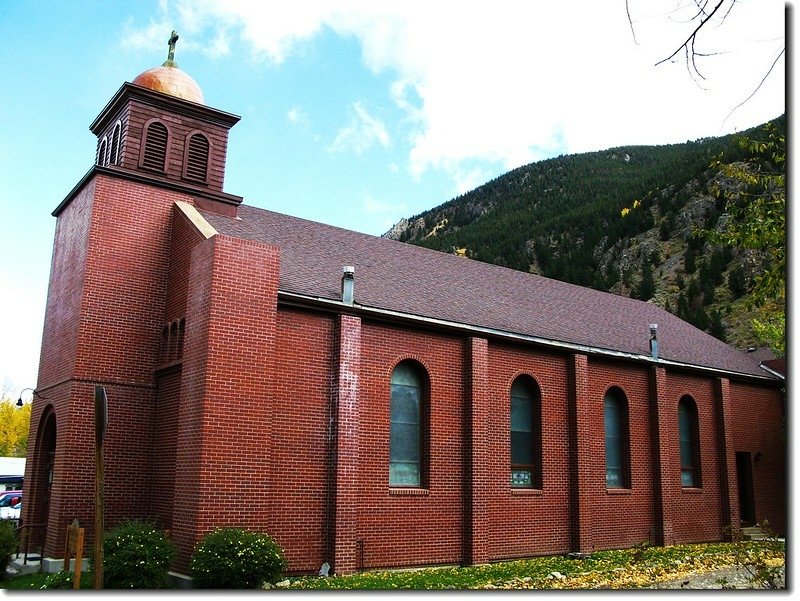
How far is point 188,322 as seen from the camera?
15656 millimetres

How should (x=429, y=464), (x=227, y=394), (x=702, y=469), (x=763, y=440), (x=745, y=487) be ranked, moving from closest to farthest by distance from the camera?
(x=227, y=394) < (x=429, y=464) < (x=702, y=469) < (x=745, y=487) < (x=763, y=440)

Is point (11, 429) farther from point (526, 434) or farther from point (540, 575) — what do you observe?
point (540, 575)

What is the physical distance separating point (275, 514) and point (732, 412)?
18.9m

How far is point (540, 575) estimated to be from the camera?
1553 centimetres

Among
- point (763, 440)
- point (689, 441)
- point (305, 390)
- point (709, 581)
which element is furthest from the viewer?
point (763, 440)

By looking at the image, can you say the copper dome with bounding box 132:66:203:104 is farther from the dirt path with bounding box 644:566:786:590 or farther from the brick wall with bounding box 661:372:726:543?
the brick wall with bounding box 661:372:726:543

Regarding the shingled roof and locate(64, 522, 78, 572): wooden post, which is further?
the shingled roof

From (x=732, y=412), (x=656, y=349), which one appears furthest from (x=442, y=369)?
(x=732, y=412)

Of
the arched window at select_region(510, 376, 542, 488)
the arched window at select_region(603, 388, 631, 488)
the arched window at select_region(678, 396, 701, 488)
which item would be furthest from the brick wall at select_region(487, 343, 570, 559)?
the arched window at select_region(678, 396, 701, 488)

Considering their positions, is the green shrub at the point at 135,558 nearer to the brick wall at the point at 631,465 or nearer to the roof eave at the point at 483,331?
the roof eave at the point at 483,331

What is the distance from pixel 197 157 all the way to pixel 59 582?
10786 millimetres

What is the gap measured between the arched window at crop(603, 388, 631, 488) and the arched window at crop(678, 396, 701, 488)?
10.4ft

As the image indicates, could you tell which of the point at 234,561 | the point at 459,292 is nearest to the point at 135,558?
the point at 234,561

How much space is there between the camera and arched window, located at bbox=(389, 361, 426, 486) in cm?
1784
